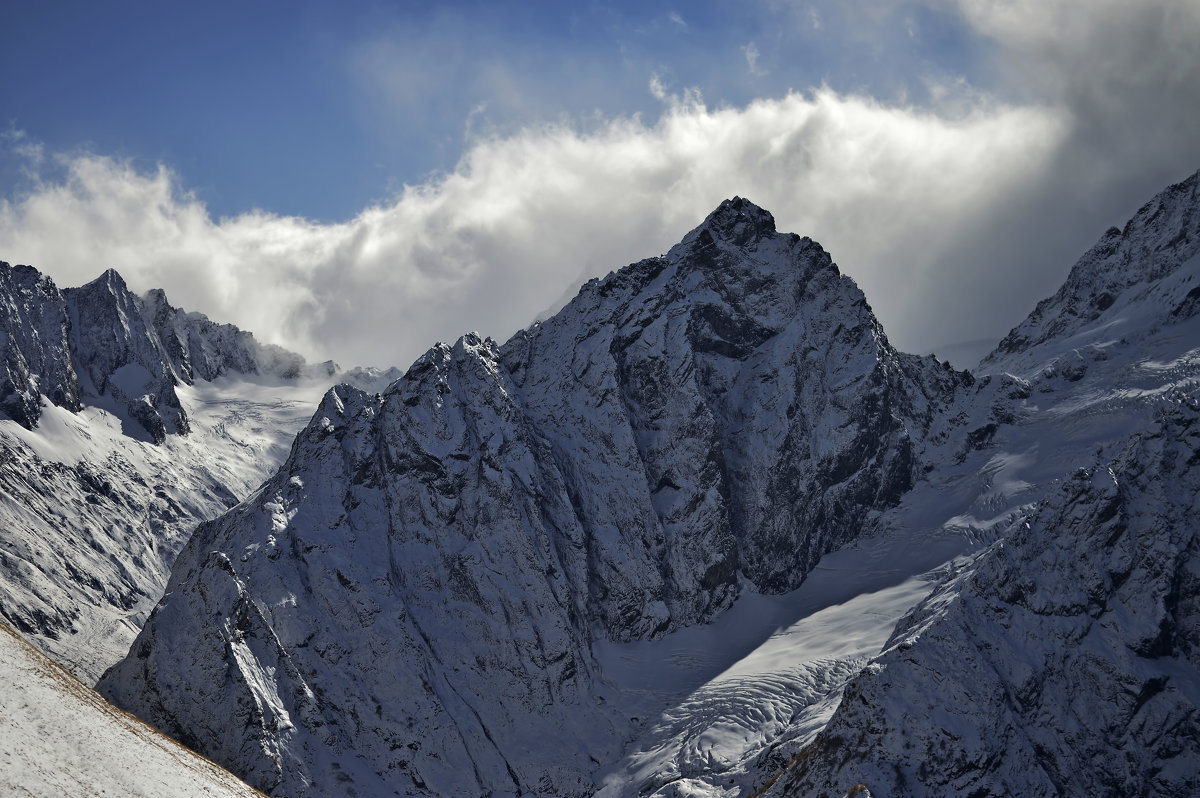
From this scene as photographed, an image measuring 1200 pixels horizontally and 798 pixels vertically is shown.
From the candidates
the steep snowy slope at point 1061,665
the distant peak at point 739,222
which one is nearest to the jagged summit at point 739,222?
the distant peak at point 739,222

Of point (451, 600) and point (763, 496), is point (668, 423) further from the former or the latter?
point (451, 600)

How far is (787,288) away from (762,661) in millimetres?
68943

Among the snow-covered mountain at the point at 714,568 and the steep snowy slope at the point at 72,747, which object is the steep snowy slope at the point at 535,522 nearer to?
the snow-covered mountain at the point at 714,568

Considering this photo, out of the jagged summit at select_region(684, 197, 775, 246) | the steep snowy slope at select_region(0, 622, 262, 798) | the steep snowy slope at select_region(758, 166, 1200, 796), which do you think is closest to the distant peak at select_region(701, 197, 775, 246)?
the jagged summit at select_region(684, 197, 775, 246)

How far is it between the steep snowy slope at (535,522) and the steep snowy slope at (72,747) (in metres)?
23.9

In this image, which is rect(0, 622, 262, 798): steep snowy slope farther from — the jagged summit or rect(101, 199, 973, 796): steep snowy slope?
the jagged summit

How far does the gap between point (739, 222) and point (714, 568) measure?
65570mm

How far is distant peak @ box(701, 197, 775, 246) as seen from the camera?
19275 cm

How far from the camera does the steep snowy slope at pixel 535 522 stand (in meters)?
124

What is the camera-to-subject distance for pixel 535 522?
153 m

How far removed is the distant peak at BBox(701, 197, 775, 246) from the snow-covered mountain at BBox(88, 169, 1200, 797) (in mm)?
739

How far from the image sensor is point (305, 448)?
154 metres

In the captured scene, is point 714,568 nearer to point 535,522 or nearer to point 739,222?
point 535,522

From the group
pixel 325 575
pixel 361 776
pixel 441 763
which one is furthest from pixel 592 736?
pixel 325 575
